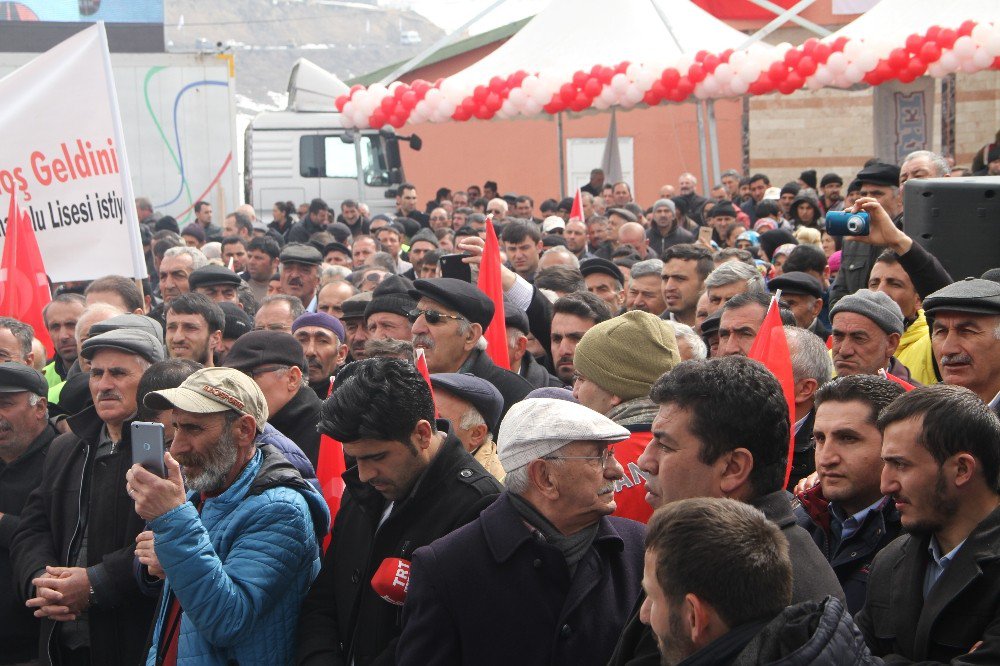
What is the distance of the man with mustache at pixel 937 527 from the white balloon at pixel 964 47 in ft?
39.5

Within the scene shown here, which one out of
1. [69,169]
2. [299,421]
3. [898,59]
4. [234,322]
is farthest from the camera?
[898,59]

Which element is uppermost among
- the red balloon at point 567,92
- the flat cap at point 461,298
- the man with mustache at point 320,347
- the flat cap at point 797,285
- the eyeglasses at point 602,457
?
the red balloon at point 567,92

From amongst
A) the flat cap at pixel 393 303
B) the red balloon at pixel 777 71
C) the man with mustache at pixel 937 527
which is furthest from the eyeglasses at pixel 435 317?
the red balloon at pixel 777 71

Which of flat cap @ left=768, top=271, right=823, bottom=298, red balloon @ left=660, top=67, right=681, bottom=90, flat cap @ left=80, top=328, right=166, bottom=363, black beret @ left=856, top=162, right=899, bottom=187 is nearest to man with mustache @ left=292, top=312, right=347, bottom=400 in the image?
flat cap @ left=80, top=328, right=166, bottom=363

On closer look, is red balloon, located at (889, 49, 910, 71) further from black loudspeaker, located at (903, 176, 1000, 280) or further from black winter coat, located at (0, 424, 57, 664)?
black winter coat, located at (0, 424, 57, 664)

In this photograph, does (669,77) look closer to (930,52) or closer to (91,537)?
(930,52)

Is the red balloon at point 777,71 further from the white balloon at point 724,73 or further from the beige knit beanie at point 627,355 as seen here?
the beige knit beanie at point 627,355

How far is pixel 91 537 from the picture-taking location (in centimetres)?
476

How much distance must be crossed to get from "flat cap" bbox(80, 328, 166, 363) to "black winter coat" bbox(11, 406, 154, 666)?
0.38 meters

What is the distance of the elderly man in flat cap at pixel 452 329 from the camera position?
559 cm

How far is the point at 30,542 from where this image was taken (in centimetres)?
494

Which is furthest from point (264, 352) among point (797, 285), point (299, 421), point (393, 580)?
point (797, 285)

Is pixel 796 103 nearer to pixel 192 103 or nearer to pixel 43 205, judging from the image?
pixel 192 103

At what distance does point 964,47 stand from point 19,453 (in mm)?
11701
